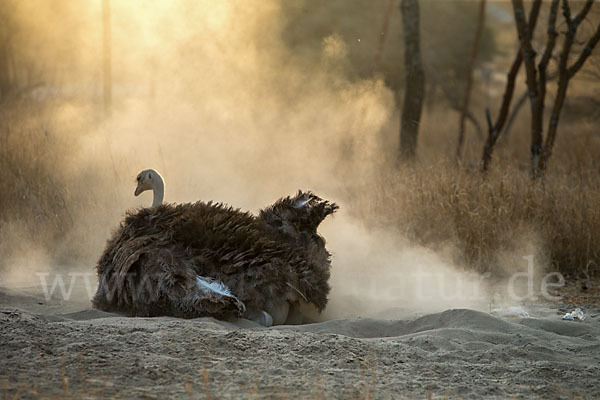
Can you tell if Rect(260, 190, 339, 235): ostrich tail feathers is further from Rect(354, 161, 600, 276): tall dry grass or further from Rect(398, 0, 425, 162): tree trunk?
Rect(398, 0, 425, 162): tree trunk

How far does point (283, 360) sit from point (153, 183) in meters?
2.81

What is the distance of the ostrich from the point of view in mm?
5016

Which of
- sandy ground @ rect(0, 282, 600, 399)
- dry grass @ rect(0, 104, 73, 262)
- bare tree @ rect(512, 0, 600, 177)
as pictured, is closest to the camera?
sandy ground @ rect(0, 282, 600, 399)

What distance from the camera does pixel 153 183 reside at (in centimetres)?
653

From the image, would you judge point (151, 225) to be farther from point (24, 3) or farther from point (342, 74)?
point (24, 3)

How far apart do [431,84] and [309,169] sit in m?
15.7

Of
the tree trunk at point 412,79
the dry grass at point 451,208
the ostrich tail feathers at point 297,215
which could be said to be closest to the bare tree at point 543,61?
the dry grass at point 451,208

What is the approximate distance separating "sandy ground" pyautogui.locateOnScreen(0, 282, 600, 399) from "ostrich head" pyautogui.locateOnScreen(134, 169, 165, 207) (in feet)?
4.77

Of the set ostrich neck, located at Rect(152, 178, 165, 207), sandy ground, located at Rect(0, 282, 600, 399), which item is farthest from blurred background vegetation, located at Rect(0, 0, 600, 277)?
sandy ground, located at Rect(0, 282, 600, 399)

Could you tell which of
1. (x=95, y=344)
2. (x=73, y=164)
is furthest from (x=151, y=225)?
(x=73, y=164)

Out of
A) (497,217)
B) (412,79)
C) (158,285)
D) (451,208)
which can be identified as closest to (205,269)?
(158,285)

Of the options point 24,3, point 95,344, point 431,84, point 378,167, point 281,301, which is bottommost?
point 95,344

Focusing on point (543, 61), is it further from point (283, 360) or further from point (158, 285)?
point (283, 360)

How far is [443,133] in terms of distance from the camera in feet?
60.5
